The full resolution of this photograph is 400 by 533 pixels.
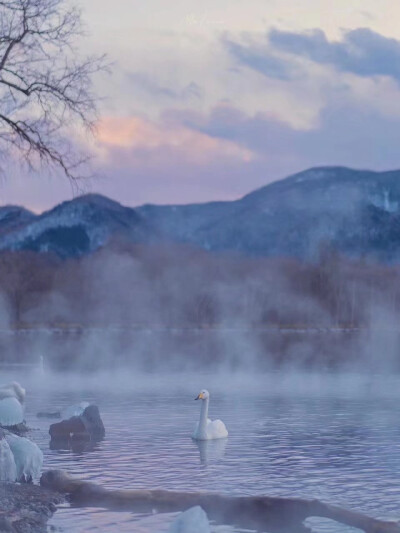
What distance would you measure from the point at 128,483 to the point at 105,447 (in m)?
5.63

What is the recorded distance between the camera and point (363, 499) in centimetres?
2127

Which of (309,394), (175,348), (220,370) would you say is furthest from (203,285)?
(309,394)

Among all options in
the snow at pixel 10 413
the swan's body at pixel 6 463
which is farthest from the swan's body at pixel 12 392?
the swan's body at pixel 6 463

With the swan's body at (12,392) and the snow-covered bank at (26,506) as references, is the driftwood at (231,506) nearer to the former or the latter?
the snow-covered bank at (26,506)

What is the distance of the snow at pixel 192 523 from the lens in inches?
605

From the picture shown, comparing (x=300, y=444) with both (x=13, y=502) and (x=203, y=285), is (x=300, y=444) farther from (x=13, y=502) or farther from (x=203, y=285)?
(x=203, y=285)

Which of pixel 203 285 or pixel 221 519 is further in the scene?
pixel 203 285

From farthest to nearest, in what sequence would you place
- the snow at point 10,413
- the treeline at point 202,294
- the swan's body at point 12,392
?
the treeline at point 202,294 → the swan's body at point 12,392 → the snow at point 10,413

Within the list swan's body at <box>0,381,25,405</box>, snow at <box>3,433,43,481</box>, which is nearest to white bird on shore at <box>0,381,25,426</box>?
swan's body at <box>0,381,25,405</box>

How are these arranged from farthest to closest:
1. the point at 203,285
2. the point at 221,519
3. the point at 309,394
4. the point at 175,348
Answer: the point at 203,285 → the point at 175,348 → the point at 309,394 → the point at 221,519

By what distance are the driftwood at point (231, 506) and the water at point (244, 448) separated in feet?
1.16

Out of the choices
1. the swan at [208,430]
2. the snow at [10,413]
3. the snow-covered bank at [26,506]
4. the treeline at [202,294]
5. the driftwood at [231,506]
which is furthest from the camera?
the treeline at [202,294]

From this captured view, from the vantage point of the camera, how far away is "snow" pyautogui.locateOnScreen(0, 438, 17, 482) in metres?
21.2

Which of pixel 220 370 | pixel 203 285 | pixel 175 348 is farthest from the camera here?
pixel 203 285
